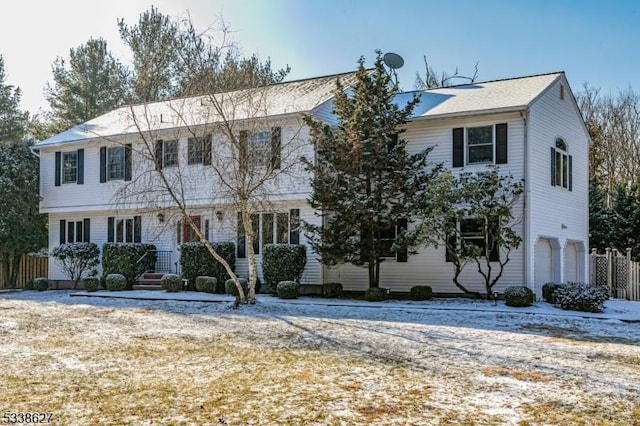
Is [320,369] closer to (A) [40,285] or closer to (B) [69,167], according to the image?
(A) [40,285]

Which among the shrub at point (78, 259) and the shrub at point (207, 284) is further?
the shrub at point (78, 259)

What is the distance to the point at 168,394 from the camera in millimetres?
6234

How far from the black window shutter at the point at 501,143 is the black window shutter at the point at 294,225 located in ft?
20.4

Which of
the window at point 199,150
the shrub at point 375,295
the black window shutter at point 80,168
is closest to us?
the shrub at point 375,295

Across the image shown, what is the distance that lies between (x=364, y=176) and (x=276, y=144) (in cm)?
266

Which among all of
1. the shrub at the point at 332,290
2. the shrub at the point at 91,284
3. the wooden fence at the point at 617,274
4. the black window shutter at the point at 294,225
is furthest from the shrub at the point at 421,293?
the shrub at the point at 91,284

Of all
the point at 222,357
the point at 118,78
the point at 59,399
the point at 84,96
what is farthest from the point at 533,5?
the point at 84,96

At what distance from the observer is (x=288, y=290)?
17.1m

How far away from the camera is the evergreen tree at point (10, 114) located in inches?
1527

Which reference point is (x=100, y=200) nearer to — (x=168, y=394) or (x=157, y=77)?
(x=157, y=77)

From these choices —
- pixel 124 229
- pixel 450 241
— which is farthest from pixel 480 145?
pixel 124 229

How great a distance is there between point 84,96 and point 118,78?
2755mm

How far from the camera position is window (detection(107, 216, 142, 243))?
2227 centimetres

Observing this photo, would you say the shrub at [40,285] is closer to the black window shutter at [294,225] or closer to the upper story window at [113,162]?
the upper story window at [113,162]
